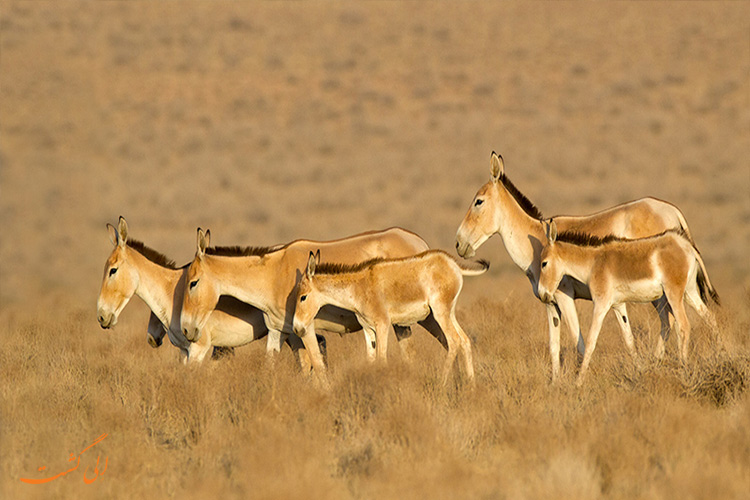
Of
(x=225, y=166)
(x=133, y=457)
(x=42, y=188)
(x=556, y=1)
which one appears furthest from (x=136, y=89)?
(x=133, y=457)

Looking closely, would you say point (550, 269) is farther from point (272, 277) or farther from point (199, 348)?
point (199, 348)

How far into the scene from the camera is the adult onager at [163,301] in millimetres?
10633

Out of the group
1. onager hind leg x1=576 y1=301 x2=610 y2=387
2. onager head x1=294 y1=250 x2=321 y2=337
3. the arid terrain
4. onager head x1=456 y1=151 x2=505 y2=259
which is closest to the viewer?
the arid terrain

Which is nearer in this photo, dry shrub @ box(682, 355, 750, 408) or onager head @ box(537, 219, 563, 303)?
dry shrub @ box(682, 355, 750, 408)

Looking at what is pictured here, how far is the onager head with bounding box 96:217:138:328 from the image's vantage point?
Answer: 418 inches

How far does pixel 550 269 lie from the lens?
10.1 metres

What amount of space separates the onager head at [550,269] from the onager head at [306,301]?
2.45 meters

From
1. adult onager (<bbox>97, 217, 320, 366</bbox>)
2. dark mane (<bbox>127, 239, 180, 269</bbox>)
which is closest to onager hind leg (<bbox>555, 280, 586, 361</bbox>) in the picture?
adult onager (<bbox>97, 217, 320, 366</bbox>)

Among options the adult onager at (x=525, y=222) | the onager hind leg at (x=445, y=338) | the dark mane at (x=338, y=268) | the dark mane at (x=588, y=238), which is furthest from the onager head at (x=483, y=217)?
the dark mane at (x=338, y=268)

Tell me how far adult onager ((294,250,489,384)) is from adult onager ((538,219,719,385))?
3.40 ft

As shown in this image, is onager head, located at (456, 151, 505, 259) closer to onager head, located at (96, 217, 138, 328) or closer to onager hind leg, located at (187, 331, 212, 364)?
onager hind leg, located at (187, 331, 212, 364)

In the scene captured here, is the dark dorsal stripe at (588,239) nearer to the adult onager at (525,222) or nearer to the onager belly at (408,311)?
the adult onager at (525,222)

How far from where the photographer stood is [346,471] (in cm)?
731

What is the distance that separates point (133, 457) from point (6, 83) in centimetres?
2883
